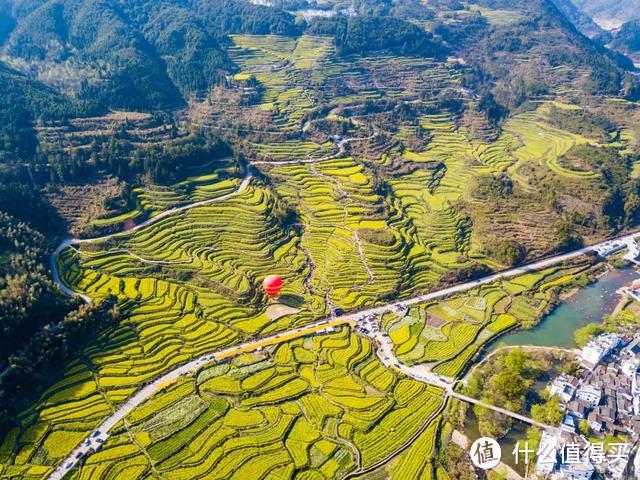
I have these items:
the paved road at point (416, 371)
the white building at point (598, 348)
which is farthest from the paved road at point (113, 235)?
the white building at point (598, 348)

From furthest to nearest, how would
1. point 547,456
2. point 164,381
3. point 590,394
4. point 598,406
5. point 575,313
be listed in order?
1. point 575,313
2. point 164,381
3. point 590,394
4. point 598,406
5. point 547,456

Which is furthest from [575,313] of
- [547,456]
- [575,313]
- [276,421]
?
[276,421]

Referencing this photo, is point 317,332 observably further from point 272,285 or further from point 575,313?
point 575,313

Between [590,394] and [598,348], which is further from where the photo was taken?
[598,348]

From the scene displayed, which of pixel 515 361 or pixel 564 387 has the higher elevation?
pixel 515 361

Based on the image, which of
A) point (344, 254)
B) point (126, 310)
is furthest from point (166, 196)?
point (344, 254)

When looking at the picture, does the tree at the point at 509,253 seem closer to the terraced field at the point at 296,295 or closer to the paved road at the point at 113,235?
the terraced field at the point at 296,295

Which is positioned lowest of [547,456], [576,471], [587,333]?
[587,333]
